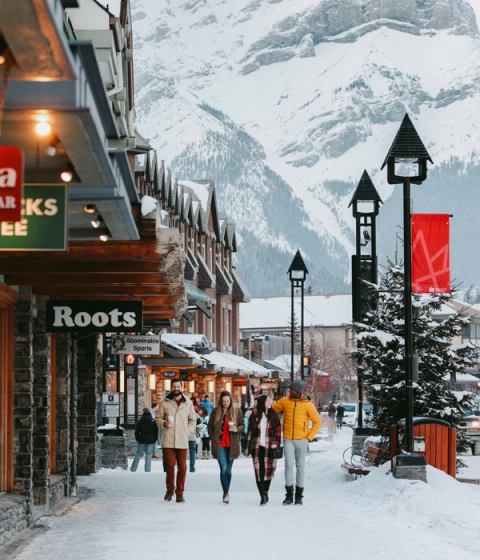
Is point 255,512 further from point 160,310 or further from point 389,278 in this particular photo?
point 389,278

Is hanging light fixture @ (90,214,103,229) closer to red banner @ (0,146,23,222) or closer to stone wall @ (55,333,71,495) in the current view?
red banner @ (0,146,23,222)

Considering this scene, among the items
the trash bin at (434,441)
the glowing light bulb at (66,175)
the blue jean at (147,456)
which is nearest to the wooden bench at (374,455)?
the trash bin at (434,441)

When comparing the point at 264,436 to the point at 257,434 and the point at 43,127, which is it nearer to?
the point at 257,434

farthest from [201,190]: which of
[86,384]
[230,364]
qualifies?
[86,384]

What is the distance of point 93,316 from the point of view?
16.2 meters

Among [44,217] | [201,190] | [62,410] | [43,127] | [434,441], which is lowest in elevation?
[434,441]

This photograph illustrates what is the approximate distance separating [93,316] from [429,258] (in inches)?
216

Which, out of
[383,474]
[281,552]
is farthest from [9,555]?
[383,474]

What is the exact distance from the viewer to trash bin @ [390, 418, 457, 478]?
62.2 ft

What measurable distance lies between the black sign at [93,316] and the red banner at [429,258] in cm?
475

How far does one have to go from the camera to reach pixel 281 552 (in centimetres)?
1206

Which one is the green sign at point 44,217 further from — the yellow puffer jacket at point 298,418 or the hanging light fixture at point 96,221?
the yellow puffer jacket at point 298,418

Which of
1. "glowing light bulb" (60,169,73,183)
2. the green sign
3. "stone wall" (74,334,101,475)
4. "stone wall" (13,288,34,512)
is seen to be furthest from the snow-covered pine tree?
"glowing light bulb" (60,169,73,183)

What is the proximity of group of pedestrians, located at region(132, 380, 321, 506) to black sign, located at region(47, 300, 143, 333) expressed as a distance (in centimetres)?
198
